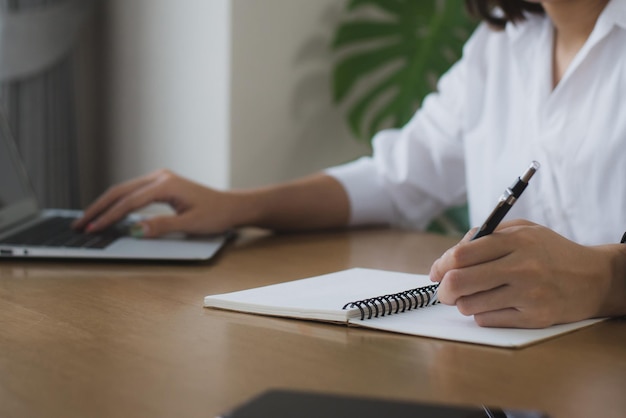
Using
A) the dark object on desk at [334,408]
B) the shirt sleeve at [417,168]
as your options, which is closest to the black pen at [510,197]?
the dark object on desk at [334,408]

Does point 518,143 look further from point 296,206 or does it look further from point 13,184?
point 13,184

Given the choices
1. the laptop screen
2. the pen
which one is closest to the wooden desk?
the pen

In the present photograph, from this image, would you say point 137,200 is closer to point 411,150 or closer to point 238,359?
point 411,150

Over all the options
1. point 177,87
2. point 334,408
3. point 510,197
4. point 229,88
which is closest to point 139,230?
point 510,197

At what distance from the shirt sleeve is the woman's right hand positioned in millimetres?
250

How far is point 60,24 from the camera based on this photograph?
8.07ft

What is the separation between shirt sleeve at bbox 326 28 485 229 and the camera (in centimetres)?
159

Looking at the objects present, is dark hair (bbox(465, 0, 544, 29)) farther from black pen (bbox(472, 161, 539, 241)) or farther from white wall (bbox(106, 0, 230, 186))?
white wall (bbox(106, 0, 230, 186))

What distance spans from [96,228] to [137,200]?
8 centimetres

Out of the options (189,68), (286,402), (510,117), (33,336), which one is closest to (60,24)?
(189,68)

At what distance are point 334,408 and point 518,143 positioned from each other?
0.94 m

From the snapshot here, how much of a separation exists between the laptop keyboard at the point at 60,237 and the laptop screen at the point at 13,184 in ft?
0.16

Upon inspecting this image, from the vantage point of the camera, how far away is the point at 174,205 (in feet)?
4.65

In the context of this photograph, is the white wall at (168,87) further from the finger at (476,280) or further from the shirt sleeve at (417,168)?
the finger at (476,280)
